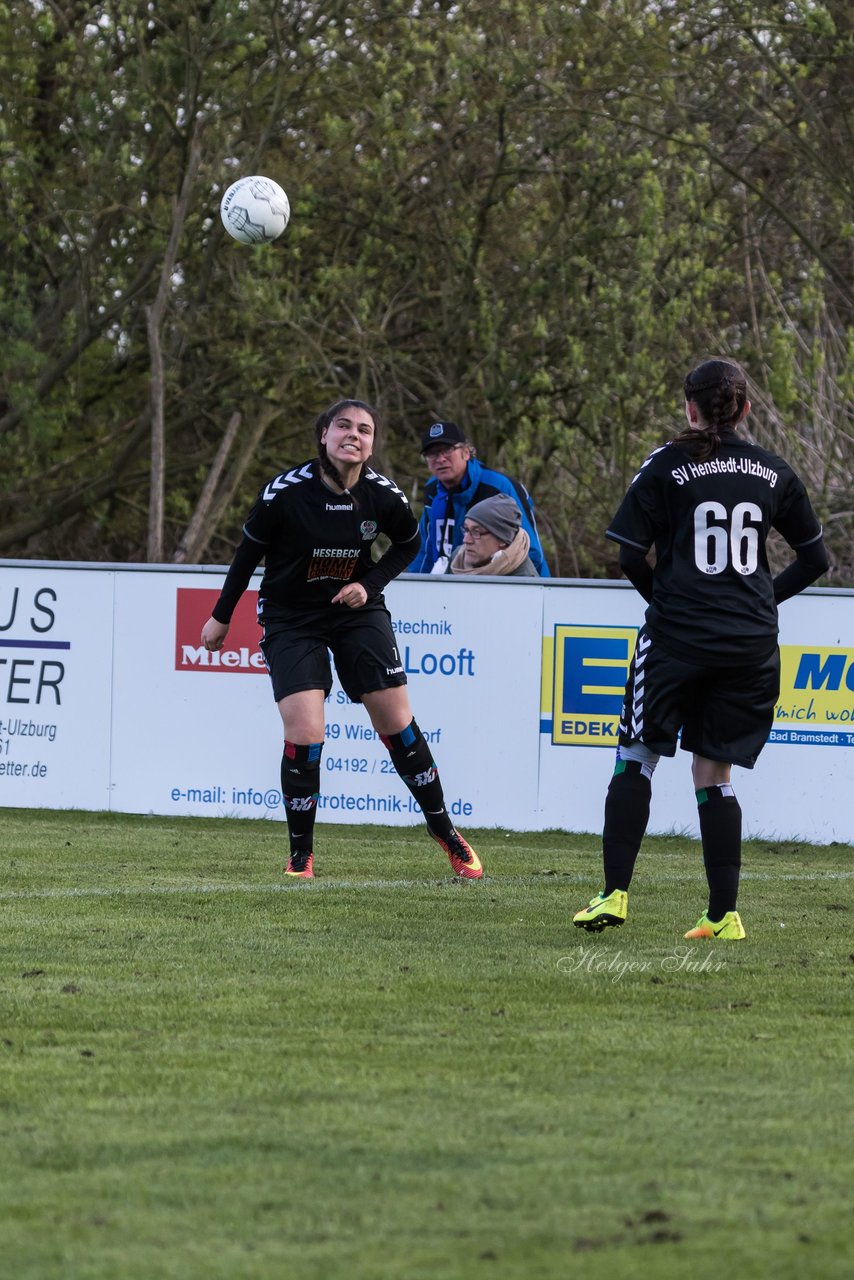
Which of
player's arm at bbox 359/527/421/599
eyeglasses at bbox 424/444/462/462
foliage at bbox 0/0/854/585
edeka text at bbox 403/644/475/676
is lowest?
edeka text at bbox 403/644/475/676

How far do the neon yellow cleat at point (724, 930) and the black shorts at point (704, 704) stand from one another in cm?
56

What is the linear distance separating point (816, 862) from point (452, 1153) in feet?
20.1

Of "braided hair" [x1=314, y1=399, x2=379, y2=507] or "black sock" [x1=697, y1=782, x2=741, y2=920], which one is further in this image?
"braided hair" [x1=314, y1=399, x2=379, y2=507]

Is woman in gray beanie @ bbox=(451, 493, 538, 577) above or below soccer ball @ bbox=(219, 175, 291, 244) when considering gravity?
below

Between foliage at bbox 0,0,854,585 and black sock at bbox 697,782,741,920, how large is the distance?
1015 cm

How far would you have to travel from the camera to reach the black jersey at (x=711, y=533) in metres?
6.18

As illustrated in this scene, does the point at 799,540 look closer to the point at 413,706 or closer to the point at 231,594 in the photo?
the point at 231,594

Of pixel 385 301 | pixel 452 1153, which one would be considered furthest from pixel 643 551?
pixel 385 301

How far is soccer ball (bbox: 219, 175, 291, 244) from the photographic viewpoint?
12320 mm

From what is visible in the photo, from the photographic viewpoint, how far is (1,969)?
5723mm

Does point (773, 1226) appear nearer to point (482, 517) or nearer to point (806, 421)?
point (482, 517)

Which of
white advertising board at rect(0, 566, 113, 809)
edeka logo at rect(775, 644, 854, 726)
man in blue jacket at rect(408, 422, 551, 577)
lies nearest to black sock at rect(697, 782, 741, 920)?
edeka logo at rect(775, 644, 854, 726)

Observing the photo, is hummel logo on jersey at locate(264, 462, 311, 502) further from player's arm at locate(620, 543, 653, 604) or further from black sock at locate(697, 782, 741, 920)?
black sock at locate(697, 782, 741, 920)

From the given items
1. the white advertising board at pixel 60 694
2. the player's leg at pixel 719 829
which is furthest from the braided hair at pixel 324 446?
the white advertising board at pixel 60 694
